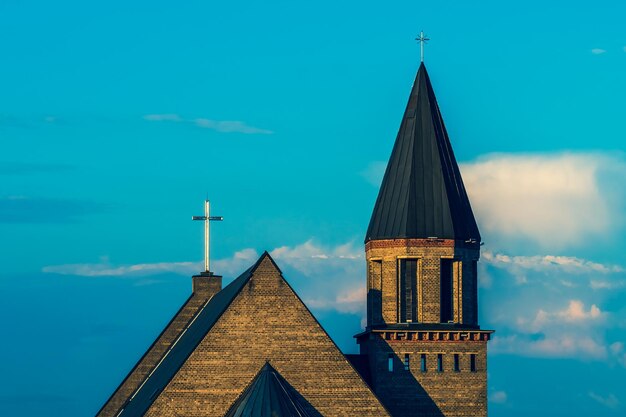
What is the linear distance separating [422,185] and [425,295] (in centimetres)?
473

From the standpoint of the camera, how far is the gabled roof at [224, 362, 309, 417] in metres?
79.9

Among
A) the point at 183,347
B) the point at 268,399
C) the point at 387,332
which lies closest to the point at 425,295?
the point at 387,332

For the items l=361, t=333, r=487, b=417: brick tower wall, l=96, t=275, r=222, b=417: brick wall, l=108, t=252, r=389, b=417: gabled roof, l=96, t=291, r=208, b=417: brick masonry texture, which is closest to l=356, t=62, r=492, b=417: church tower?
l=361, t=333, r=487, b=417: brick tower wall

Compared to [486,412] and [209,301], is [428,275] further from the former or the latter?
[209,301]

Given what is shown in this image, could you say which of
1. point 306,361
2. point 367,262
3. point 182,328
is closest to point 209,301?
point 182,328

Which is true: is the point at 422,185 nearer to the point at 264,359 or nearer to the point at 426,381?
the point at 426,381

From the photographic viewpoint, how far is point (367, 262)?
3593 inches

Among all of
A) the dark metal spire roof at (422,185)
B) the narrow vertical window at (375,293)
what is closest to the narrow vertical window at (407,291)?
the narrow vertical window at (375,293)

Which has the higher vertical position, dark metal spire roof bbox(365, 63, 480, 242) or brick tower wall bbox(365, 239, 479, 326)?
dark metal spire roof bbox(365, 63, 480, 242)

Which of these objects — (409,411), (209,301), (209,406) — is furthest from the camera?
(209,301)

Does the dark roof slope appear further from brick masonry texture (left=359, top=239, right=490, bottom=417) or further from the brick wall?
brick masonry texture (left=359, top=239, right=490, bottom=417)

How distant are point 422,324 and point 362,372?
139 inches

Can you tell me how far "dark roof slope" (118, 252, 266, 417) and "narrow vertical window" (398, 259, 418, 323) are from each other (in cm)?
648

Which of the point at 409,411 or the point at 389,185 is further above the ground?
the point at 389,185
